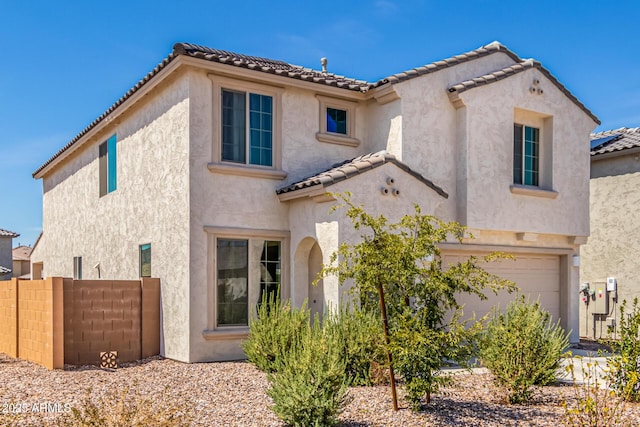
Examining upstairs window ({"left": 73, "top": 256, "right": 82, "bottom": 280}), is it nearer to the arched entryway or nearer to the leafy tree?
the arched entryway

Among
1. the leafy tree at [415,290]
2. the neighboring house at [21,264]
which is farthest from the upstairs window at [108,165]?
the neighboring house at [21,264]

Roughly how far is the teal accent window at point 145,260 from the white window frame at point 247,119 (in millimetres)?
3135

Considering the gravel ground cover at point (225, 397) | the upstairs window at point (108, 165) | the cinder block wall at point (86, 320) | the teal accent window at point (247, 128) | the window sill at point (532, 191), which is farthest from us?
the upstairs window at point (108, 165)

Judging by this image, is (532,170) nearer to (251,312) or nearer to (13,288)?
(251,312)

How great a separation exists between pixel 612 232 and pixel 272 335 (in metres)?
12.5

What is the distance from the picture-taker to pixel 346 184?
12031mm

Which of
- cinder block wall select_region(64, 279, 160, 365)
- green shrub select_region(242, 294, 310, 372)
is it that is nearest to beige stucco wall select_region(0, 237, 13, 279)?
cinder block wall select_region(64, 279, 160, 365)

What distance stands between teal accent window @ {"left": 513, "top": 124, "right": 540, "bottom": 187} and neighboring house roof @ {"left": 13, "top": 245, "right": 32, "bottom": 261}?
42.0m

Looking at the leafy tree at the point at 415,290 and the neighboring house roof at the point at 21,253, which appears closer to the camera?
the leafy tree at the point at 415,290

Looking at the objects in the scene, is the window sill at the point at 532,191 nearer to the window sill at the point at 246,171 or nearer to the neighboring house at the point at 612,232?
the neighboring house at the point at 612,232

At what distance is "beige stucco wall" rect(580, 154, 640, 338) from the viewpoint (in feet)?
58.5

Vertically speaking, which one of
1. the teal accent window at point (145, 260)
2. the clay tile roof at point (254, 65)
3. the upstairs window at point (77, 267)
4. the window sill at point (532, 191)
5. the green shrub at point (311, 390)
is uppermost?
the clay tile roof at point (254, 65)

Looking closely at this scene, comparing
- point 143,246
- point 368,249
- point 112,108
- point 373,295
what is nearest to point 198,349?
point 143,246

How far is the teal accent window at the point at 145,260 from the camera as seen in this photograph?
47.0ft
